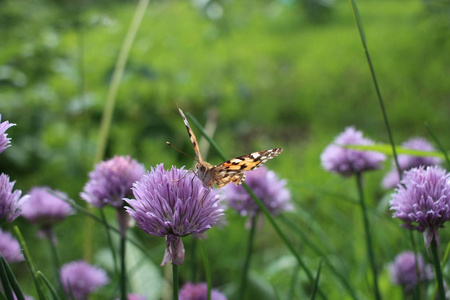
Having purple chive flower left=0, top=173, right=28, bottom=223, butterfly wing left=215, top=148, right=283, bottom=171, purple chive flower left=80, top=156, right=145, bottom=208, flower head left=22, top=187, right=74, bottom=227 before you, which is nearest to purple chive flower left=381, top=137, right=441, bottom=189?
butterfly wing left=215, top=148, right=283, bottom=171

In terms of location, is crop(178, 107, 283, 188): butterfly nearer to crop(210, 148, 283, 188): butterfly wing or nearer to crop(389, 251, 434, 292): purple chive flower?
crop(210, 148, 283, 188): butterfly wing

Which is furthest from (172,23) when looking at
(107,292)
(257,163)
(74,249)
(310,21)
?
(257,163)

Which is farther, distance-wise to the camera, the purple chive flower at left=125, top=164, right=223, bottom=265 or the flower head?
the flower head

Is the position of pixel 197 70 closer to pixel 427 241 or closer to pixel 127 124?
pixel 127 124

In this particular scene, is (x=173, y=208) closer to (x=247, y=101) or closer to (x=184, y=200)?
(x=184, y=200)

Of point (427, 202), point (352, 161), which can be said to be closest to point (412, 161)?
point (352, 161)

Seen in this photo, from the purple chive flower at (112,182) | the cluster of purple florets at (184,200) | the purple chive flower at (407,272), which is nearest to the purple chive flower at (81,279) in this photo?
the cluster of purple florets at (184,200)

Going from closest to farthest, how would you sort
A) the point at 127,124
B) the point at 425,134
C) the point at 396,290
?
the point at 396,290 < the point at 127,124 < the point at 425,134
